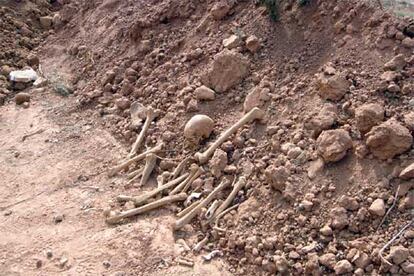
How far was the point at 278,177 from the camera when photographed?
473 cm

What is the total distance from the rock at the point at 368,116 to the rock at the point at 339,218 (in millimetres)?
674

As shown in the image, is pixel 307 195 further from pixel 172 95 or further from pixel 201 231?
pixel 172 95

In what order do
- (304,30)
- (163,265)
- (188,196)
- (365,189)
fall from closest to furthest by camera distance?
(365,189)
(163,265)
(188,196)
(304,30)

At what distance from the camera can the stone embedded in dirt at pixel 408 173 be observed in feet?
13.7

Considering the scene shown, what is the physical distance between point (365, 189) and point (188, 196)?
5.23ft

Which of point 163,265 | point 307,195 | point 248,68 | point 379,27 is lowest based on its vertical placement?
point 163,265

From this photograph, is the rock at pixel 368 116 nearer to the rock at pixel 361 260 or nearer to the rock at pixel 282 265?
the rock at pixel 361 260

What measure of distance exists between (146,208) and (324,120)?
1731 mm

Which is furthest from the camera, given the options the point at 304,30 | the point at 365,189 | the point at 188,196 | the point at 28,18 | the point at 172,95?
the point at 28,18

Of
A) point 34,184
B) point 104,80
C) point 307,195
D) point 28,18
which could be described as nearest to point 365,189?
point 307,195

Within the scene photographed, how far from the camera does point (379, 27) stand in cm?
498

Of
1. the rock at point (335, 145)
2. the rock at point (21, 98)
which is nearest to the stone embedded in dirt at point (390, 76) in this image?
the rock at point (335, 145)

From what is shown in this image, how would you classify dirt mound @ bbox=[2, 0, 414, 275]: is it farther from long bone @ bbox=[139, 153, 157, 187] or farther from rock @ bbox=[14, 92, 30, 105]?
rock @ bbox=[14, 92, 30, 105]

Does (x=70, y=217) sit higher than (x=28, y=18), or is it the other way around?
(x=28, y=18)
